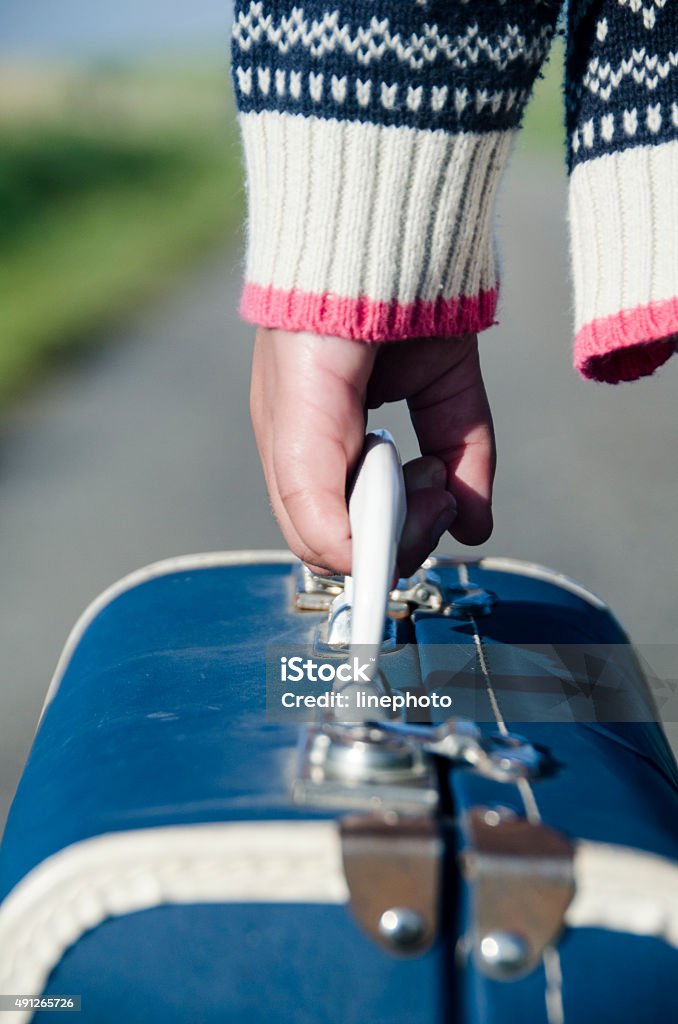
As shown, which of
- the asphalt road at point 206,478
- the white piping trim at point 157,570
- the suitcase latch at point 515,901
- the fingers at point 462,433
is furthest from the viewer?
the asphalt road at point 206,478

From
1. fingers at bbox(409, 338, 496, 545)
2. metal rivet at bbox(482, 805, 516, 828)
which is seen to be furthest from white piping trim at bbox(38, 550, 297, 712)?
metal rivet at bbox(482, 805, 516, 828)

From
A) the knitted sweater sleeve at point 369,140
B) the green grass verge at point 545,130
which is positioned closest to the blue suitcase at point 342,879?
the knitted sweater sleeve at point 369,140

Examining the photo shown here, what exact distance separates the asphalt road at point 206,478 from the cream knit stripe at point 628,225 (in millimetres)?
1498

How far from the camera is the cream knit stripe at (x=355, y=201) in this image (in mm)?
1080

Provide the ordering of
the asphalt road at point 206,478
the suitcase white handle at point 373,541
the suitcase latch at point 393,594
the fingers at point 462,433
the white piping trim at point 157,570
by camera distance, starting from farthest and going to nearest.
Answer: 1. the asphalt road at point 206,478
2. the white piping trim at point 157,570
3. the suitcase latch at point 393,594
4. the fingers at point 462,433
5. the suitcase white handle at point 373,541

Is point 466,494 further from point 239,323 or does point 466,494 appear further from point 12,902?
point 239,323

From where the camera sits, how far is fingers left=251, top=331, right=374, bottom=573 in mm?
1074

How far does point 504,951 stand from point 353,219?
1.93ft

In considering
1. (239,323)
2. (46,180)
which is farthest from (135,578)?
(46,180)

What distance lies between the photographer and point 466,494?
1258 millimetres

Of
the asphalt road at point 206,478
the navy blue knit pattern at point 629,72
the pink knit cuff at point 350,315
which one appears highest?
the navy blue knit pattern at point 629,72

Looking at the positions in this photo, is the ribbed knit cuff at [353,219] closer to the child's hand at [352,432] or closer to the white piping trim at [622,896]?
the child's hand at [352,432]

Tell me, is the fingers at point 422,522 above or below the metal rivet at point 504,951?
above

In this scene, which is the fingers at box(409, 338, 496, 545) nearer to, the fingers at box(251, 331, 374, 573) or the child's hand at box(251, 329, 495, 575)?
the child's hand at box(251, 329, 495, 575)
